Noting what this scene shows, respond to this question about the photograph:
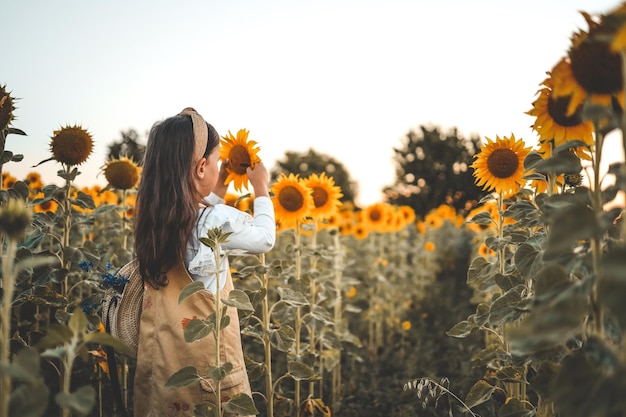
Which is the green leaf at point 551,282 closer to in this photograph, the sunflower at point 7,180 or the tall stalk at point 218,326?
the tall stalk at point 218,326

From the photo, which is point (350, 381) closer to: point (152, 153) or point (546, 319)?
point (152, 153)

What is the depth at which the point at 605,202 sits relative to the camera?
154 centimetres

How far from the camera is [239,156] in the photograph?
275cm

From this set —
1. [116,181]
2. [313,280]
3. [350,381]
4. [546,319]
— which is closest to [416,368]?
[350,381]

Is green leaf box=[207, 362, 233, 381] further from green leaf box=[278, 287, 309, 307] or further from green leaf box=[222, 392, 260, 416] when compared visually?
green leaf box=[278, 287, 309, 307]

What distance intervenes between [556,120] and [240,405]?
1.55 meters

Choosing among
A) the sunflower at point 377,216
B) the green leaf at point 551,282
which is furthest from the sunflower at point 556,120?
the sunflower at point 377,216

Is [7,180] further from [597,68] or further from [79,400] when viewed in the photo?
[597,68]

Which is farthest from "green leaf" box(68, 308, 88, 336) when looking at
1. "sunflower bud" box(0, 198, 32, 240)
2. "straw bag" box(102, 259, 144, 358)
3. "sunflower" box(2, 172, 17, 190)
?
"sunflower" box(2, 172, 17, 190)

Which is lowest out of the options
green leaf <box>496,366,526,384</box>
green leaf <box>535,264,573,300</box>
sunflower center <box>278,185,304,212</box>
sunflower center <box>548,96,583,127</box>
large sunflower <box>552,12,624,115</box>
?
green leaf <box>496,366,526,384</box>

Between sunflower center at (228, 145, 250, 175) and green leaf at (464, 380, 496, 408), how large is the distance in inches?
59.4

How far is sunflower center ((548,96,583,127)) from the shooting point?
5.71 feet

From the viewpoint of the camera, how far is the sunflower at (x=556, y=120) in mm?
1736


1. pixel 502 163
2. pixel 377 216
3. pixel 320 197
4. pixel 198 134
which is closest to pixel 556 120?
pixel 502 163
